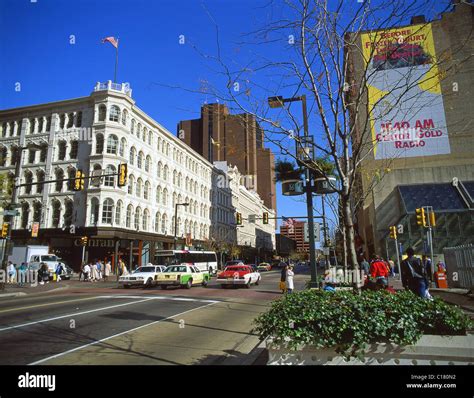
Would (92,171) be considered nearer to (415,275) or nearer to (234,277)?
(234,277)

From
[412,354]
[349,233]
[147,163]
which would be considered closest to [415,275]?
[349,233]

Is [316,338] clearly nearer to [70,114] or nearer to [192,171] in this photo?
[70,114]

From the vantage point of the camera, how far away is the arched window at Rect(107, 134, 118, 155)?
40.6m

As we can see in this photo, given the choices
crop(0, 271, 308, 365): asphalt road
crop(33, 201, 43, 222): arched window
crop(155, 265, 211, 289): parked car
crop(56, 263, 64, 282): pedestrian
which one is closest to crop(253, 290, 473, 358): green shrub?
crop(0, 271, 308, 365): asphalt road

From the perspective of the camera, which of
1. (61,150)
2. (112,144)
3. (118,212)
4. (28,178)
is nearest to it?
(118,212)

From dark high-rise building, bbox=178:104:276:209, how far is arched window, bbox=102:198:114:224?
36.8 feet

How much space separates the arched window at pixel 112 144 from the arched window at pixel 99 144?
844mm

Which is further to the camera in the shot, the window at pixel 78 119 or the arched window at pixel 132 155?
the window at pixel 78 119

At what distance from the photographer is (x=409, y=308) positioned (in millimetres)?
4688

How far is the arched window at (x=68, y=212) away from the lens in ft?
132

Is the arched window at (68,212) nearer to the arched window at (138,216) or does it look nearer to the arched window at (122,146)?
the arched window at (138,216)

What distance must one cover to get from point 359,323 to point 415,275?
5.44 metres

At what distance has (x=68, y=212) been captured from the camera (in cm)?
4059

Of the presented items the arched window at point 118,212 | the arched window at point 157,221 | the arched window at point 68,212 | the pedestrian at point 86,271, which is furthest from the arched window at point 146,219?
the pedestrian at point 86,271
